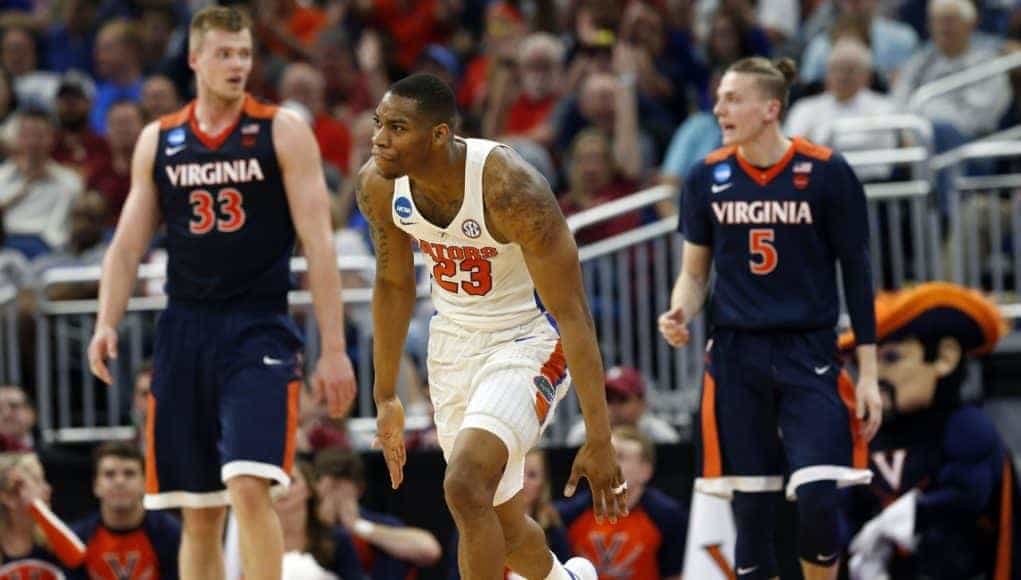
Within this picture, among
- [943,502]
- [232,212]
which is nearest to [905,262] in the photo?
[943,502]

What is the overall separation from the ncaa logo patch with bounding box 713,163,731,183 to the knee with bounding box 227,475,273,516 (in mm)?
2336

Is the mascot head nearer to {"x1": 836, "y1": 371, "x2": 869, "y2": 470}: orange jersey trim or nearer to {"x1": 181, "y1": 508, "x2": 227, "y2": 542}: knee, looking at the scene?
{"x1": 836, "y1": 371, "x2": 869, "y2": 470}: orange jersey trim

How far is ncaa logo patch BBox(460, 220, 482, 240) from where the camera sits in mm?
6844

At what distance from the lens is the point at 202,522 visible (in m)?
8.25

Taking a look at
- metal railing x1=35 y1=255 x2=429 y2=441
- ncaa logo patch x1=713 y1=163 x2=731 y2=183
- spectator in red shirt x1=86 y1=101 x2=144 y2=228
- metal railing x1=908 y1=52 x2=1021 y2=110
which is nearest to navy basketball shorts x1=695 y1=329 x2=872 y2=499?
ncaa logo patch x1=713 y1=163 x2=731 y2=183

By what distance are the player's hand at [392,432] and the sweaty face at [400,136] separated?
1.04 m

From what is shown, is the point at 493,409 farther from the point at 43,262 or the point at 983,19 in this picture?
the point at 983,19

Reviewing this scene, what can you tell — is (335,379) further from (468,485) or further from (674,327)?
(468,485)

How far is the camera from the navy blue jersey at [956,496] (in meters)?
9.92

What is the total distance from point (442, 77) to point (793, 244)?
6278 millimetres

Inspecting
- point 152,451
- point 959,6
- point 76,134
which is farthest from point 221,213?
point 959,6

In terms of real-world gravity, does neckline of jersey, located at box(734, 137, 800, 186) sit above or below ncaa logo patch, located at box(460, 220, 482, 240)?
above

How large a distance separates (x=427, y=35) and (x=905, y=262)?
571cm

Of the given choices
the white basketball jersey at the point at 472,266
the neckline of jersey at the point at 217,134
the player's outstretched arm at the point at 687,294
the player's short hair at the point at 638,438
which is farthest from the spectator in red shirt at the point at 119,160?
the white basketball jersey at the point at 472,266
